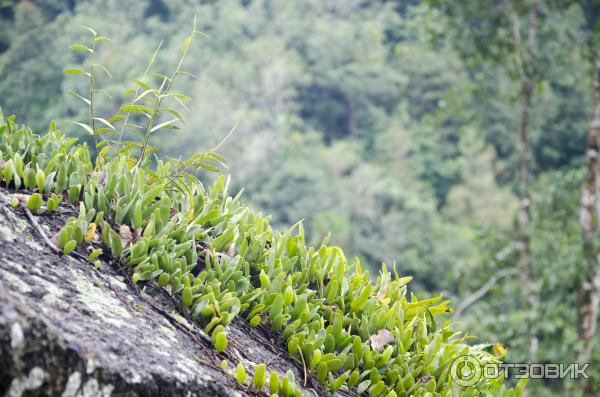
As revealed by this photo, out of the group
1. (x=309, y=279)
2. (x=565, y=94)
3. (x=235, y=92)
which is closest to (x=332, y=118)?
(x=235, y=92)

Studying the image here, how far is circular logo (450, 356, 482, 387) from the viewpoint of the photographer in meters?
1.85

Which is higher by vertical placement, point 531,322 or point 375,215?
point 531,322

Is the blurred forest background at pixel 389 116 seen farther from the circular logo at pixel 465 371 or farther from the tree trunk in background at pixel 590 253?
the circular logo at pixel 465 371

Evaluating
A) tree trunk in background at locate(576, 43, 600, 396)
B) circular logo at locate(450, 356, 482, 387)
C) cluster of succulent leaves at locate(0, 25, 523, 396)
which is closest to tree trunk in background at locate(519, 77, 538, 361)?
tree trunk in background at locate(576, 43, 600, 396)

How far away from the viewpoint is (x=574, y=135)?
36.5m

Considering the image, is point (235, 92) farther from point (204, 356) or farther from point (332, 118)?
point (204, 356)

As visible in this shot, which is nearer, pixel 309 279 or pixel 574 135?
pixel 309 279

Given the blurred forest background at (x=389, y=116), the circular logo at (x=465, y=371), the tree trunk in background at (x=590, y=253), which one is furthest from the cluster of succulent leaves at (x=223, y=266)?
the blurred forest background at (x=389, y=116)

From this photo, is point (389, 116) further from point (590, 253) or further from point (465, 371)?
point (465, 371)

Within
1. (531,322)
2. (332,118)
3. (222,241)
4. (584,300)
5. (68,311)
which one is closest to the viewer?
(68,311)

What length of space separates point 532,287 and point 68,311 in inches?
211

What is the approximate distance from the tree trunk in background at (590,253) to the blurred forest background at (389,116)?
75mm

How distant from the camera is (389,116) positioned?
5209 cm

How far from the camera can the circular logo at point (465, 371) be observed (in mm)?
1850
